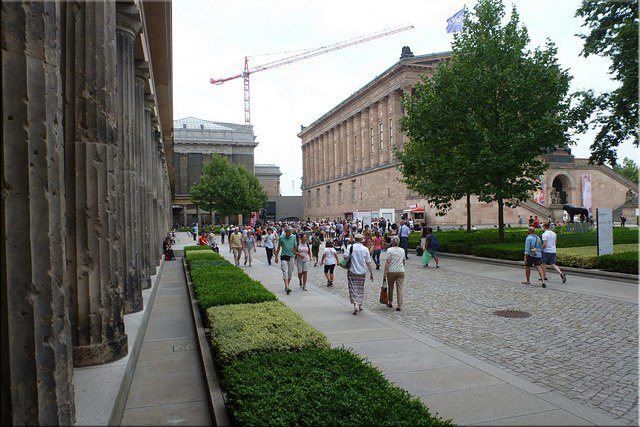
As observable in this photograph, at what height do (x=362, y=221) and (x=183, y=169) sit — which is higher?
(x=183, y=169)

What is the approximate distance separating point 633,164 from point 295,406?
13005 centimetres

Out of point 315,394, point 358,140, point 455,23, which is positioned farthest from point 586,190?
point 315,394

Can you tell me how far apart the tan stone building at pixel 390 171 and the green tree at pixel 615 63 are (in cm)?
1681

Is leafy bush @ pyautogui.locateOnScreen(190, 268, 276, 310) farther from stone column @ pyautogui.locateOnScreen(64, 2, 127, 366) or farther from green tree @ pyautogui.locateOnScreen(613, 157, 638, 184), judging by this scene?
green tree @ pyautogui.locateOnScreen(613, 157, 638, 184)

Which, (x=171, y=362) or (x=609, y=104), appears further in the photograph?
(x=609, y=104)

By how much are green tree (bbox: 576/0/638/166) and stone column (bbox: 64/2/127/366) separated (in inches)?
786

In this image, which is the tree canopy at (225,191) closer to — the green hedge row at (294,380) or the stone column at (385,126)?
the stone column at (385,126)

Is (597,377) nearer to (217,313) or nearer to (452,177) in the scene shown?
(217,313)

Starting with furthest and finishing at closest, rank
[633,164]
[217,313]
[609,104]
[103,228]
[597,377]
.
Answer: [633,164]
[609,104]
[217,313]
[597,377]
[103,228]

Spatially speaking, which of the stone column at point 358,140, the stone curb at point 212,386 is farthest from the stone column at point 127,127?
the stone column at point 358,140

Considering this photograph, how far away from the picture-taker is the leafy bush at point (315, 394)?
12.2ft

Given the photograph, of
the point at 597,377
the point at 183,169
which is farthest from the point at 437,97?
the point at 183,169

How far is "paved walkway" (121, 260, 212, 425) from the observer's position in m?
4.72

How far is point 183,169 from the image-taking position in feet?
283
